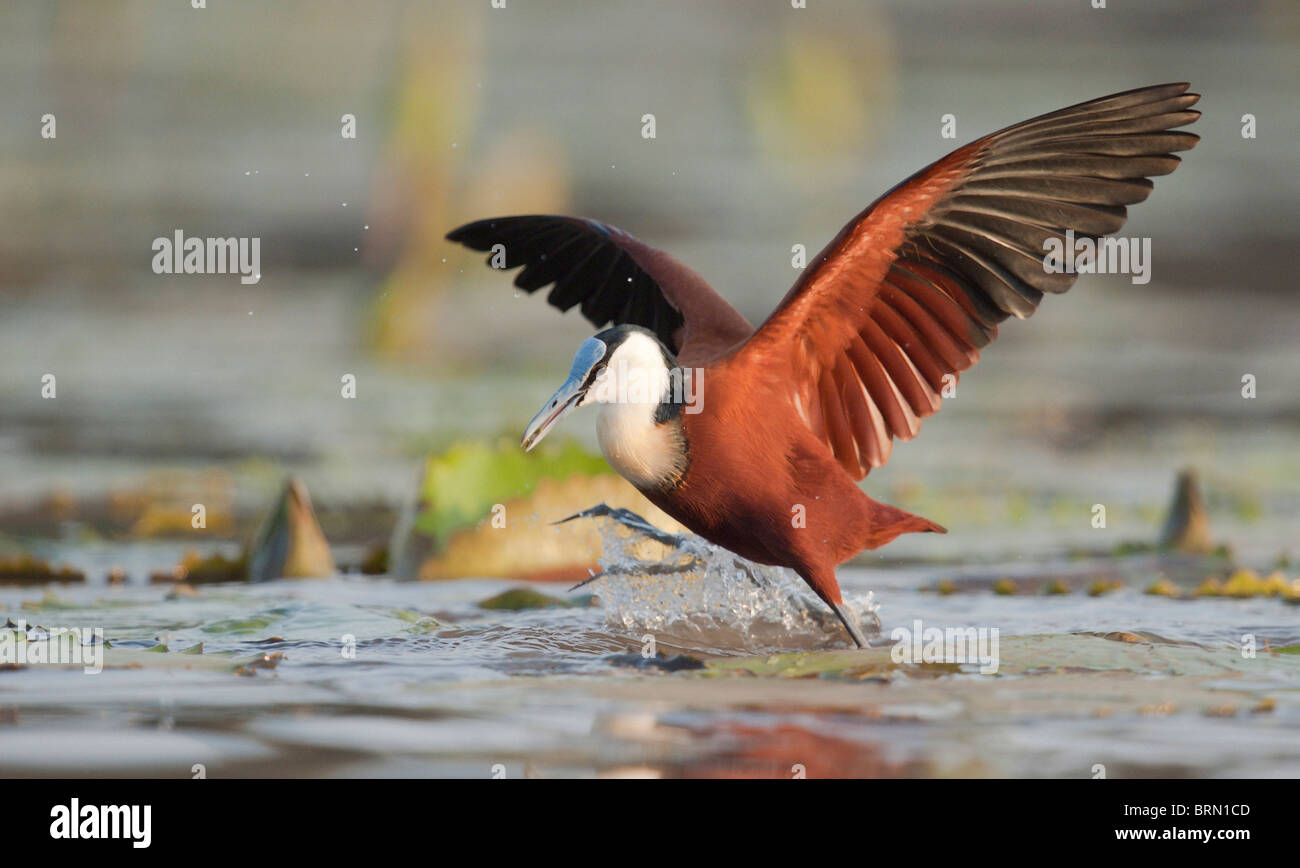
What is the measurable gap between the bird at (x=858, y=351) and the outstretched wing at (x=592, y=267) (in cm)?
54

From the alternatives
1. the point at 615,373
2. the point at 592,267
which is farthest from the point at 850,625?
the point at 592,267

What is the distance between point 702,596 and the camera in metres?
5.43

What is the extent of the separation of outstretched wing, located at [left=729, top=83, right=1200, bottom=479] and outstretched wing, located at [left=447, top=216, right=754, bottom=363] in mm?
773

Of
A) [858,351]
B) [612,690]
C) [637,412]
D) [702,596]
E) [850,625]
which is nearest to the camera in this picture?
[612,690]

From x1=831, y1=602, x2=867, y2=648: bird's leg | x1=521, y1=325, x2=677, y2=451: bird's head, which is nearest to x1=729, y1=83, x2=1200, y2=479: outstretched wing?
x1=521, y1=325, x2=677, y2=451: bird's head

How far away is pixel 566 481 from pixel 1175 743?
3.50 m

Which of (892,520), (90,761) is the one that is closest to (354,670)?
(90,761)

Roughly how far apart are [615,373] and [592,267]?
1.70m

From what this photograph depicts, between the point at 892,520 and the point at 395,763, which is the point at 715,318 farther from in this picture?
the point at 395,763

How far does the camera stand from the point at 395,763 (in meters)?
3.38

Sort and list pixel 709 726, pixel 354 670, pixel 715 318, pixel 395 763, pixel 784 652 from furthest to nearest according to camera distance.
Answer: pixel 715 318
pixel 784 652
pixel 354 670
pixel 709 726
pixel 395 763

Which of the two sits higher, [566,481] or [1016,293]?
[1016,293]

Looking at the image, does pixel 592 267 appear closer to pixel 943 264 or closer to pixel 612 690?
pixel 943 264

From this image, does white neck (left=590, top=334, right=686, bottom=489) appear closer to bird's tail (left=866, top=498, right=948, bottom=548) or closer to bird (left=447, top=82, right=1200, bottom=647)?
bird (left=447, top=82, right=1200, bottom=647)
